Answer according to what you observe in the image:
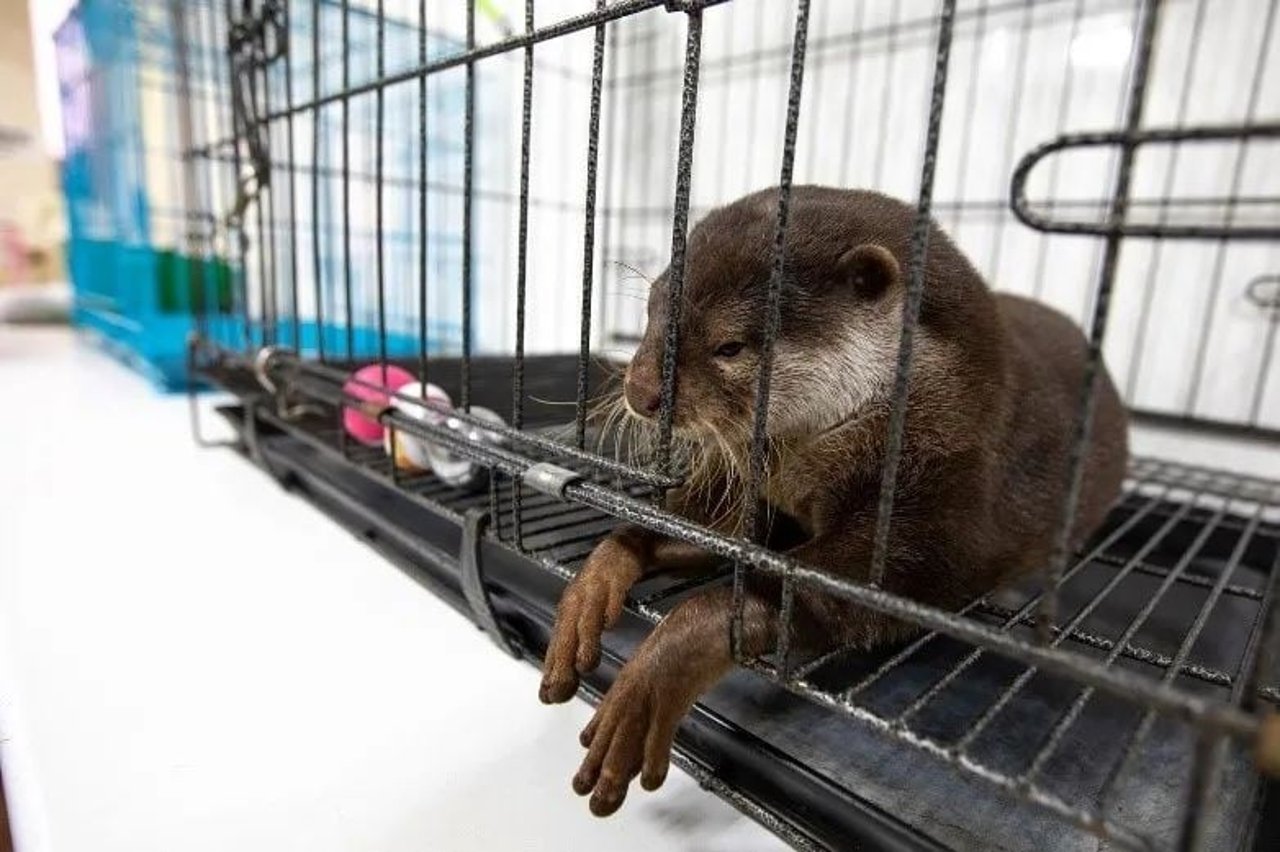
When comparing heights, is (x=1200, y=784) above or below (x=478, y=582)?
above

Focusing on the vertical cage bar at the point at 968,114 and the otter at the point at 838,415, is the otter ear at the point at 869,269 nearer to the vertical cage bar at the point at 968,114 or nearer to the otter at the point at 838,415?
the otter at the point at 838,415

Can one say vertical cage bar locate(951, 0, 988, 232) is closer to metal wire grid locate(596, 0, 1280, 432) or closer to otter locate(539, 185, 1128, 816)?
metal wire grid locate(596, 0, 1280, 432)

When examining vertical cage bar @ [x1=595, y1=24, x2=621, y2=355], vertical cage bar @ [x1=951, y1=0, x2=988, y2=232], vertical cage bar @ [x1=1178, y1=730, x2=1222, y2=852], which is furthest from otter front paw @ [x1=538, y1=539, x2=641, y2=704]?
vertical cage bar @ [x1=595, y1=24, x2=621, y2=355]

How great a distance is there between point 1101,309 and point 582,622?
0.42 m

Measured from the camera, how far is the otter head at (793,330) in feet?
2.18

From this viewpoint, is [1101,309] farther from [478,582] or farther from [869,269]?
[478,582]

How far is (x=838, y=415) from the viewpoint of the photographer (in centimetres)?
69

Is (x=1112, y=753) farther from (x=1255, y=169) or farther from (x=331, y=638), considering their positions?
Result: (x=1255, y=169)

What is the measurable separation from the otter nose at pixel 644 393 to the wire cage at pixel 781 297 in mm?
45

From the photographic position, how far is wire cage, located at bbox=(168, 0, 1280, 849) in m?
0.47

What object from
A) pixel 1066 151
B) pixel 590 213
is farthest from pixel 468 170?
pixel 1066 151

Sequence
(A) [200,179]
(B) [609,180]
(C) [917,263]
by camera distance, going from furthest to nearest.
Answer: (B) [609,180] < (A) [200,179] < (C) [917,263]

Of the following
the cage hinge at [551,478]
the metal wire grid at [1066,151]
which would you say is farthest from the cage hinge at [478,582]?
the metal wire grid at [1066,151]

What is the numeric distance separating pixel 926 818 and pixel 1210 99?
1807mm
